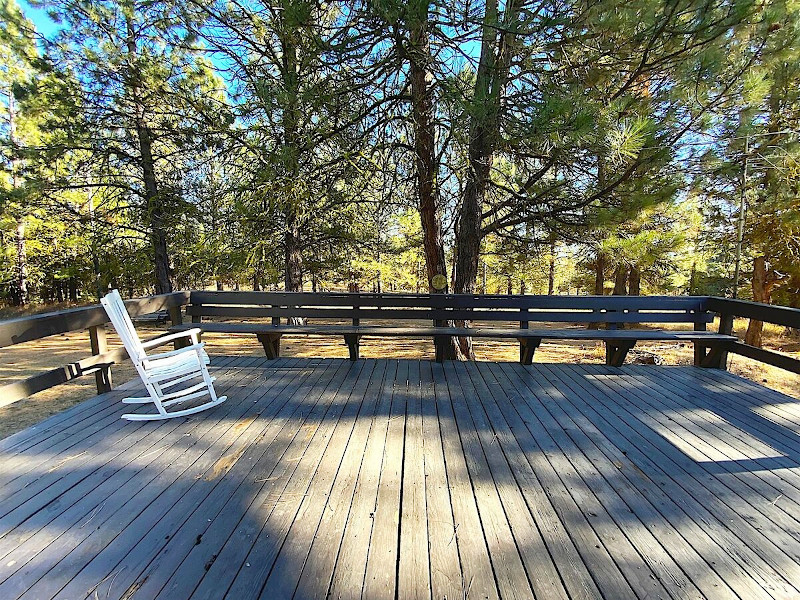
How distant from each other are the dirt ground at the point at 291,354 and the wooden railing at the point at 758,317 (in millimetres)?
3583

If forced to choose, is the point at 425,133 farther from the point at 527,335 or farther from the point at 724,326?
the point at 724,326

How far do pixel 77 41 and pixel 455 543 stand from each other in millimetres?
9520

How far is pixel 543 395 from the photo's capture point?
3252mm

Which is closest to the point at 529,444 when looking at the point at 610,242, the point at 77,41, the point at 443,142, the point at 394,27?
the point at 610,242

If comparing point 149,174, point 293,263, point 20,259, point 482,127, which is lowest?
point 293,263

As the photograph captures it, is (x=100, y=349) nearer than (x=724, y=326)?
Yes

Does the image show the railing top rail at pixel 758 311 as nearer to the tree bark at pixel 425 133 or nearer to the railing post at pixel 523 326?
the railing post at pixel 523 326

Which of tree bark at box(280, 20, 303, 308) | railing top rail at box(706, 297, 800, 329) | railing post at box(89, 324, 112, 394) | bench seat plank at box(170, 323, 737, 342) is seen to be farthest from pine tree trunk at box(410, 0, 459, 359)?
railing post at box(89, 324, 112, 394)

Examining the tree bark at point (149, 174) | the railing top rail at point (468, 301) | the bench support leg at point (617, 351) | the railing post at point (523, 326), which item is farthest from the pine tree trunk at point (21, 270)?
the bench support leg at point (617, 351)

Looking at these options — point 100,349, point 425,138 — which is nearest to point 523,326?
point 425,138

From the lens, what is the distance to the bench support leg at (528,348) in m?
3.98

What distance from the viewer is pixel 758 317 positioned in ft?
11.5

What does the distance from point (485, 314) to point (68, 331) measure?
368 cm

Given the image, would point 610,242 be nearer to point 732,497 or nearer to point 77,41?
point 732,497
